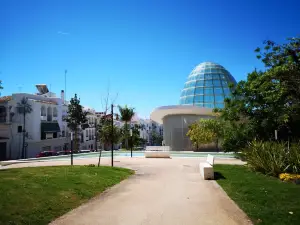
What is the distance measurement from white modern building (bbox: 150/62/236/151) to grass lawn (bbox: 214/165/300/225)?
93.1 feet

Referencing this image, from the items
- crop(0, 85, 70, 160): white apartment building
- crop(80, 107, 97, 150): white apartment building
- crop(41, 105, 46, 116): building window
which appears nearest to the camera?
crop(0, 85, 70, 160): white apartment building

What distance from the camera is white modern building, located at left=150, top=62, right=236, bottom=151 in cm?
4400

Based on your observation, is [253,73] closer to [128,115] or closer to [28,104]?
[128,115]

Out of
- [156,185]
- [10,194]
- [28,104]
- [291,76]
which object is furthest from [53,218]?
[28,104]

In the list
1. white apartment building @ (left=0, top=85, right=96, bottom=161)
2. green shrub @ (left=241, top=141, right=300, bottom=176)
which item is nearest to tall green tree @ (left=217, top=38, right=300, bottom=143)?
green shrub @ (left=241, top=141, right=300, bottom=176)

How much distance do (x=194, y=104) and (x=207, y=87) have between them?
4.27 meters

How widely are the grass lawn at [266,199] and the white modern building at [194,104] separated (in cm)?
2837

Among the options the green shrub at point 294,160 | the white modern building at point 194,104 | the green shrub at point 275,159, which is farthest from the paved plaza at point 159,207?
the white modern building at point 194,104

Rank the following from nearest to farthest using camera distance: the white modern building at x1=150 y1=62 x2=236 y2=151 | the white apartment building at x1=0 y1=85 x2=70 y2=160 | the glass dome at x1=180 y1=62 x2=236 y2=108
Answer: the white modern building at x1=150 y1=62 x2=236 y2=151
the white apartment building at x1=0 y1=85 x2=70 y2=160
the glass dome at x1=180 y1=62 x2=236 y2=108

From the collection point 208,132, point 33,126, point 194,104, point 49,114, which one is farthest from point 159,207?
point 49,114

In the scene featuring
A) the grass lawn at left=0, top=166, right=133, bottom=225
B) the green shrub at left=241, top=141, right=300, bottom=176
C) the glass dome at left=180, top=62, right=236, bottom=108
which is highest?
the glass dome at left=180, top=62, right=236, bottom=108

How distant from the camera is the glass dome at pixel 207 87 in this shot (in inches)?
2008

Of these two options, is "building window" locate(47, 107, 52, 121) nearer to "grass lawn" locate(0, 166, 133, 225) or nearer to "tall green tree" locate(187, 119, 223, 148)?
"tall green tree" locate(187, 119, 223, 148)

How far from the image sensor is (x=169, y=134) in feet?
153
